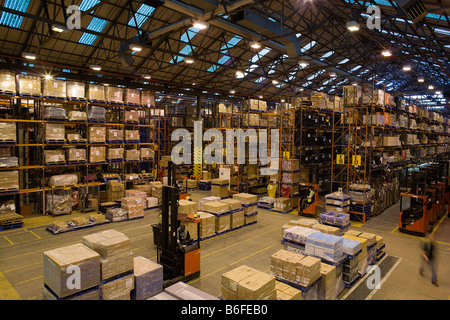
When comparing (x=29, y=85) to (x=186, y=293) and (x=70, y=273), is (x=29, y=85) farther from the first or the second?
(x=186, y=293)

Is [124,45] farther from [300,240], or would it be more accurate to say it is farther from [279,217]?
[300,240]

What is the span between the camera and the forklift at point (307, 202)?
41.1 ft

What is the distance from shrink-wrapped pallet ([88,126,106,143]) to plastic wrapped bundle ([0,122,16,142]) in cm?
292

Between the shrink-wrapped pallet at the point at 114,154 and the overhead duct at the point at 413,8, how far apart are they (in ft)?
41.2

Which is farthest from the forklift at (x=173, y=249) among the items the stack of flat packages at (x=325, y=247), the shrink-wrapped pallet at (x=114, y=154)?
the shrink-wrapped pallet at (x=114, y=154)

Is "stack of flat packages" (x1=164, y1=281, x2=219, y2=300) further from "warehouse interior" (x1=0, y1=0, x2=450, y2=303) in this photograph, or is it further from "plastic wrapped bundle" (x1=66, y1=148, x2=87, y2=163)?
"plastic wrapped bundle" (x1=66, y1=148, x2=87, y2=163)

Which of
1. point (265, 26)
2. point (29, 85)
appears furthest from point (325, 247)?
point (29, 85)

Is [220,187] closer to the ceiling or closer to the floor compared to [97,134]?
closer to the floor

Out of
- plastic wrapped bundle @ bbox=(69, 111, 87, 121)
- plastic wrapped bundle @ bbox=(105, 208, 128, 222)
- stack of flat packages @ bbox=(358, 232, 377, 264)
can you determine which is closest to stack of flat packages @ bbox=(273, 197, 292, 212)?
stack of flat packages @ bbox=(358, 232, 377, 264)

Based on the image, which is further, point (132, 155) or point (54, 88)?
point (132, 155)

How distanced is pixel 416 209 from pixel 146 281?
386 inches

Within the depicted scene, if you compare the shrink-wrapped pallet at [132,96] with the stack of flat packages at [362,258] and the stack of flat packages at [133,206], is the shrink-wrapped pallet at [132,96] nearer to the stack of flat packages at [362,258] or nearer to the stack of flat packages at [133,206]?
the stack of flat packages at [133,206]

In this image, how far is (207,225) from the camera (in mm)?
9703

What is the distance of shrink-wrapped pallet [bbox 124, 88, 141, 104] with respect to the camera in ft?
48.1
